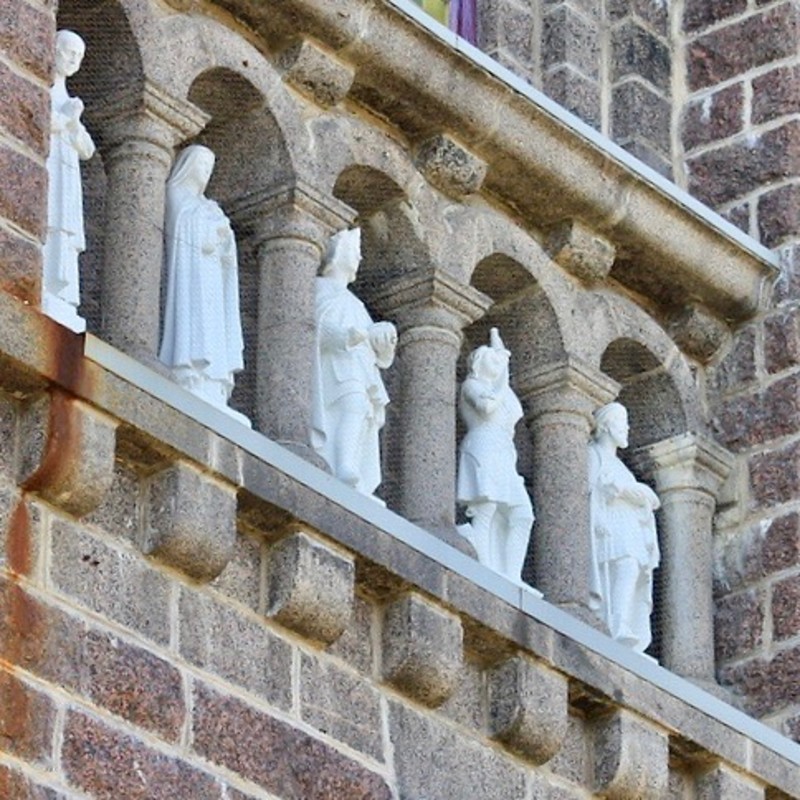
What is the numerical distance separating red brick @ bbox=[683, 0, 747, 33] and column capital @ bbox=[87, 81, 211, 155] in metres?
2.95

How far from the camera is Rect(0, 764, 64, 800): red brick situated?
8.73 meters

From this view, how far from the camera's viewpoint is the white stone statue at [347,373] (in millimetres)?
10461

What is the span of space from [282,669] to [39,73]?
1.59 meters

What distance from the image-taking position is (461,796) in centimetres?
1011

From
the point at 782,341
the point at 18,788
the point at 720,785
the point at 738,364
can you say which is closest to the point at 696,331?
the point at 738,364

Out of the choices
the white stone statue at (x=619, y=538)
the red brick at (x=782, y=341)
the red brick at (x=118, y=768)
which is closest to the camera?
the red brick at (x=118, y=768)

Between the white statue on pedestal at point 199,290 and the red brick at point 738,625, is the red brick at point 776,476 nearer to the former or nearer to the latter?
the red brick at point 738,625

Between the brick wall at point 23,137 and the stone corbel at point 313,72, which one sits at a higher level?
the stone corbel at point 313,72

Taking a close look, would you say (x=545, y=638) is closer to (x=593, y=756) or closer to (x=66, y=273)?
(x=593, y=756)

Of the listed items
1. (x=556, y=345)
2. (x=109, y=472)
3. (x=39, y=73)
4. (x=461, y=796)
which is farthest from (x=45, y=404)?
(x=556, y=345)

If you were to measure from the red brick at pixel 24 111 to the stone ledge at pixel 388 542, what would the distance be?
22.3 inches

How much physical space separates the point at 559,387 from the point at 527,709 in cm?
145

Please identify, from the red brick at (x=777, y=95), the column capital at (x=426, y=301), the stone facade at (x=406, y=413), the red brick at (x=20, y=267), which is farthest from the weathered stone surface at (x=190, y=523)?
the red brick at (x=777, y=95)

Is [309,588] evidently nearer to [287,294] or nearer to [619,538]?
[287,294]
